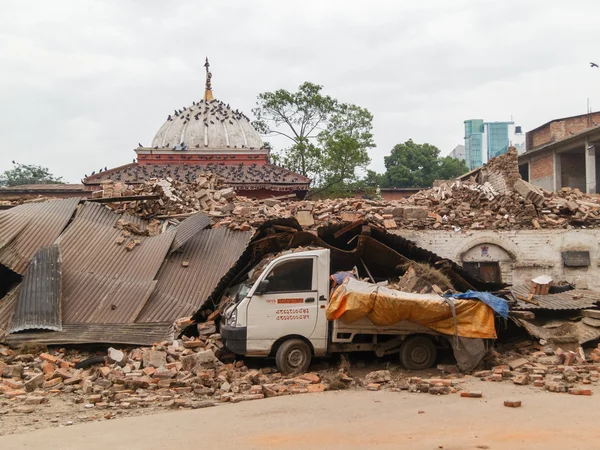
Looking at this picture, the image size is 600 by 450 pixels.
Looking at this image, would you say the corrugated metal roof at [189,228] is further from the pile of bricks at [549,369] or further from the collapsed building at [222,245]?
the pile of bricks at [549,369]

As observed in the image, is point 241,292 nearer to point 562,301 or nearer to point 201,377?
point 201,377

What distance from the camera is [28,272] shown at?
12.9 meters

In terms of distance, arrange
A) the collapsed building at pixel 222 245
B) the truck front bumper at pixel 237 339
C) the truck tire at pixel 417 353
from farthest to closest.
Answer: the collapsed building at pixel 222 245 < the truck tire at pixel 417 353 < the truck front bumper at pixel 237 339

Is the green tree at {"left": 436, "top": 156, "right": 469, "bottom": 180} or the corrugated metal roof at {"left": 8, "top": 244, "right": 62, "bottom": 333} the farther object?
the green tree at {"left": 436, "top": 156, "right": 469, "bottom": 180}

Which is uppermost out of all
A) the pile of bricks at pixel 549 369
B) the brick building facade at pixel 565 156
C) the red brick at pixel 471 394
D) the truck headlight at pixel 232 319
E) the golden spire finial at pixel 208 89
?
the golden spire finial at pixel 208 89

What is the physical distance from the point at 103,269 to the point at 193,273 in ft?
6.53

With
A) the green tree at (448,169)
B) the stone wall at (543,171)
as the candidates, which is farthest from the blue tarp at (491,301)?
the green tree at (448,169)

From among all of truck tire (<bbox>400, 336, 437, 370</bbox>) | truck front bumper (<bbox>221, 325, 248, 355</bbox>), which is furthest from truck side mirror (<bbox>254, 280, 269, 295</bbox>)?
truck tire (<bbox>400, 336, 437, 370</bbox>)

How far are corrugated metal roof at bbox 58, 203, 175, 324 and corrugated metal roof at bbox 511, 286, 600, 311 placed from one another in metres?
7.47

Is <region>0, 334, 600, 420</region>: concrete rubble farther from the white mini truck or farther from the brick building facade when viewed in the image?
the brick building facade

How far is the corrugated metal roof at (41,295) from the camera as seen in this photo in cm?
1184

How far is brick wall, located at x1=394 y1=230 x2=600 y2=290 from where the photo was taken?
54.5ft

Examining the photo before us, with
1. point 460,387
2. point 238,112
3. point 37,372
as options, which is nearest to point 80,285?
point 37,372

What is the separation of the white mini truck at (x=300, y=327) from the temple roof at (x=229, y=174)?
54.0ft
